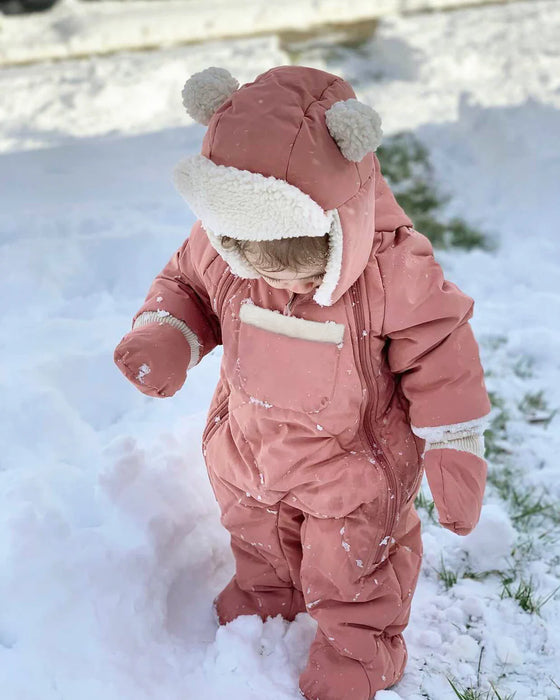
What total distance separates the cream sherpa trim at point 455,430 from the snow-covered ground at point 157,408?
461 millimetres

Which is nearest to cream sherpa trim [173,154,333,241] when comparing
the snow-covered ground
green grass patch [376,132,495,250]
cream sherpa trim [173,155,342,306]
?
cream sherpa trim [173,155,342,306]

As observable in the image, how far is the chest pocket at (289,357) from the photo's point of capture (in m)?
1.28

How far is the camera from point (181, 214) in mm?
2887

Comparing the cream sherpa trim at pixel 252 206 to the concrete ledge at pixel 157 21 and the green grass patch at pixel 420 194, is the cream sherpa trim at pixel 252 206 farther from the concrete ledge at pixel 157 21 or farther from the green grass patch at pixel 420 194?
the concrete ledge at pixel 157 21

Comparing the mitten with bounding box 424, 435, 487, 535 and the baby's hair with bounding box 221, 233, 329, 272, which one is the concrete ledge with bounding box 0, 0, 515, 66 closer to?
the baby's hair with bounding box 221, 233, 329, 272

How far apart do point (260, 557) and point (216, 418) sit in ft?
0.93

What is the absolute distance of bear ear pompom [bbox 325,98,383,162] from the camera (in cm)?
106

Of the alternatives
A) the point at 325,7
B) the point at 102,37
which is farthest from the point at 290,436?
the point at 325,7

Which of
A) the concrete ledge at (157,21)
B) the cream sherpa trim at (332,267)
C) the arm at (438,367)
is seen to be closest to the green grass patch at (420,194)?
the concrete ledge at (157,21)

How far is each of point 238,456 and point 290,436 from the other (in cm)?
14

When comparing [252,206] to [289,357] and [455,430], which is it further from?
[455,430]

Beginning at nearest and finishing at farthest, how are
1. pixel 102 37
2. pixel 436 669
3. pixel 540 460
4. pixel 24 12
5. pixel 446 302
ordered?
pixel 446 302, pixel 436 669, pixel 540 460, pixel 102 37, pixel 24 12

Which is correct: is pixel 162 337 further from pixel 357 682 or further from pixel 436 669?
pixel 436 669

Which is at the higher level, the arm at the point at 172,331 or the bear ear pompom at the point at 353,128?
the bear ear pompom at the point at 353,128
